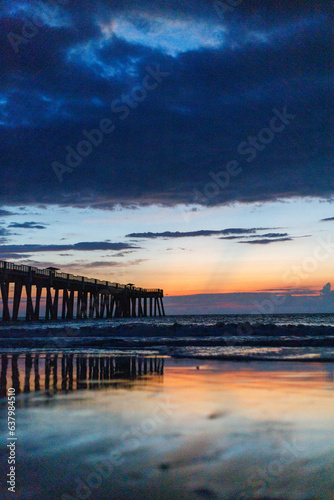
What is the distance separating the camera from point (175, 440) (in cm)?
477

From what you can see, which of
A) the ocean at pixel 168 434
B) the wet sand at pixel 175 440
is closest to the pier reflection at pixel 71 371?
the ocean at pixel 168 434

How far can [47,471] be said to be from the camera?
3.84 m

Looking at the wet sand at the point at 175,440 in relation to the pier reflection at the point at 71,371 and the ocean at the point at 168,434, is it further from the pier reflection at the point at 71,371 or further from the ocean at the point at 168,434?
the pier reflection at the point at 71,371

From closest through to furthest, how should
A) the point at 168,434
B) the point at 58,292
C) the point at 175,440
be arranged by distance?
the point at 175,440, the point at 168,434, the point at 58,292

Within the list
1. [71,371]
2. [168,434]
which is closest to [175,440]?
[168,434]

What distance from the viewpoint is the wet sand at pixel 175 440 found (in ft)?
11.5

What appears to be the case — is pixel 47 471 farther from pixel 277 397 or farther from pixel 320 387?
pixel 320 387

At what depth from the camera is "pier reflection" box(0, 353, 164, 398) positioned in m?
8.59

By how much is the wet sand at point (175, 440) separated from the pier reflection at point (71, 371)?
0.47 ft

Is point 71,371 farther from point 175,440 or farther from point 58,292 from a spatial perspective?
point 58,292

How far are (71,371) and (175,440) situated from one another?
6.53 metres

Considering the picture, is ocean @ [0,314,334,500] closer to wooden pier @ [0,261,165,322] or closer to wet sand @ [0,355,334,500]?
wet sand @ [0,355,334,500]

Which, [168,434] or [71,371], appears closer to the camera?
[168,434]

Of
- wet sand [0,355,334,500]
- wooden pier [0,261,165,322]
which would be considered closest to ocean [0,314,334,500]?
wet sand [0,355,334,500]
